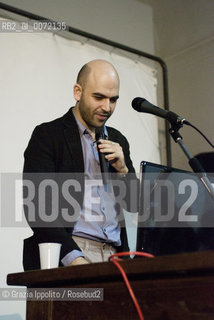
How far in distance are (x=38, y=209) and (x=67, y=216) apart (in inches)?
4.8

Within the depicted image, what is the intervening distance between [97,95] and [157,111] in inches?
19.3

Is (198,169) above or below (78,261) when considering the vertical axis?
above

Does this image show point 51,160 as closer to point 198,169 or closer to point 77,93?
point 77,93

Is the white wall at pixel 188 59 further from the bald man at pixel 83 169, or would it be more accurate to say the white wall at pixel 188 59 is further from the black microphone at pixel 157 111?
the black microphone at pixel 157 111

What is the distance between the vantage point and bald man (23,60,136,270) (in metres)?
1.43

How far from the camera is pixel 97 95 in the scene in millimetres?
1787

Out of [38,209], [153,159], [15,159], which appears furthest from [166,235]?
[153,159]

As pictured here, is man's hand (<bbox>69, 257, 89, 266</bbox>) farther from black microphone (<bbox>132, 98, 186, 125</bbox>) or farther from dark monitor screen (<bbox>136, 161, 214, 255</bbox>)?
black microphone (<bbox>132, 98, 186, 125</bbox>)

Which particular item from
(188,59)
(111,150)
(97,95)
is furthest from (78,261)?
(188,59)

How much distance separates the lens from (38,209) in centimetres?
144

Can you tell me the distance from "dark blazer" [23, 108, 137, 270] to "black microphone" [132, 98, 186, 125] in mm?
261

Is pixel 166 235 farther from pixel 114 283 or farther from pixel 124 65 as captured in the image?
pixel 124 65

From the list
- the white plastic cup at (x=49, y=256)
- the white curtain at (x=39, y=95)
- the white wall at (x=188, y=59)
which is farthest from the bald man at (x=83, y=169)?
the white wall at (x=188, y=59)

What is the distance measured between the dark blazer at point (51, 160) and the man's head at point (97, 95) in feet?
0.19
